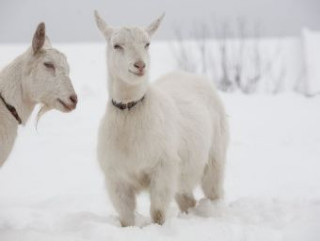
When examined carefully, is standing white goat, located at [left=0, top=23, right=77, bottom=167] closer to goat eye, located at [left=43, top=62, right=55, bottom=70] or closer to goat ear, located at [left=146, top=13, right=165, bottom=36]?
goat eye, located at [left=43, top=62, right=55, bottom=70]

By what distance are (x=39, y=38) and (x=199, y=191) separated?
3.83 m

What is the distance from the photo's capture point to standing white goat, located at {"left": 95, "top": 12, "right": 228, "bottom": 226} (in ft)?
14.3

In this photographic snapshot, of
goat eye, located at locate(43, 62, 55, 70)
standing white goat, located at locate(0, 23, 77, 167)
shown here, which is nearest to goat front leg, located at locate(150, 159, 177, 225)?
standing white goat, located at locate(0, 23, 77, 167)

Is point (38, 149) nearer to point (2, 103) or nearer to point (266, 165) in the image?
point (266, 165)

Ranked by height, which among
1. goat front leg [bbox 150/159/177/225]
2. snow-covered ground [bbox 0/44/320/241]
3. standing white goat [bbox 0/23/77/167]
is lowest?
snow-covered ground [bbox 0/44/320/241]

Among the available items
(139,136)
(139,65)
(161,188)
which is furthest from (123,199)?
(139,65)

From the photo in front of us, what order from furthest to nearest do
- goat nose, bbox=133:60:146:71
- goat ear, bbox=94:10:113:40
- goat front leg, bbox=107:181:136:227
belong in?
1. goat ear, bbox=94:10:113:40
2. goat front leg, bbox=107:181:136:227
3. goat nose, bbox=133:60:146:71

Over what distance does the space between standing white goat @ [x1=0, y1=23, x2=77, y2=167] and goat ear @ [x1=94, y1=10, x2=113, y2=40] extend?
2.68 feet

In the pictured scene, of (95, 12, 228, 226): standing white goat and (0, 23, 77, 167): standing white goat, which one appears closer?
(0, 23, 77, 167): standing white goat

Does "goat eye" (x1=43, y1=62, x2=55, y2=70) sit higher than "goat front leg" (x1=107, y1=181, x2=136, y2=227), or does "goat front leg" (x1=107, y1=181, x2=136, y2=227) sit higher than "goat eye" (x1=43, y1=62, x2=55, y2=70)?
"goat eye" (x1=43, y1=62, x2=55, y2=70)

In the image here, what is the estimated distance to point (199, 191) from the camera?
7086 millimetres

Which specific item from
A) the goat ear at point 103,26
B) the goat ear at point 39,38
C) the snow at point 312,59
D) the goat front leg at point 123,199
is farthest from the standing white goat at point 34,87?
the snow at point 312,59

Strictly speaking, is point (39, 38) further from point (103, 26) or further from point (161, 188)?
point (161, 188)

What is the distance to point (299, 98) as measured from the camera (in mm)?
13336
